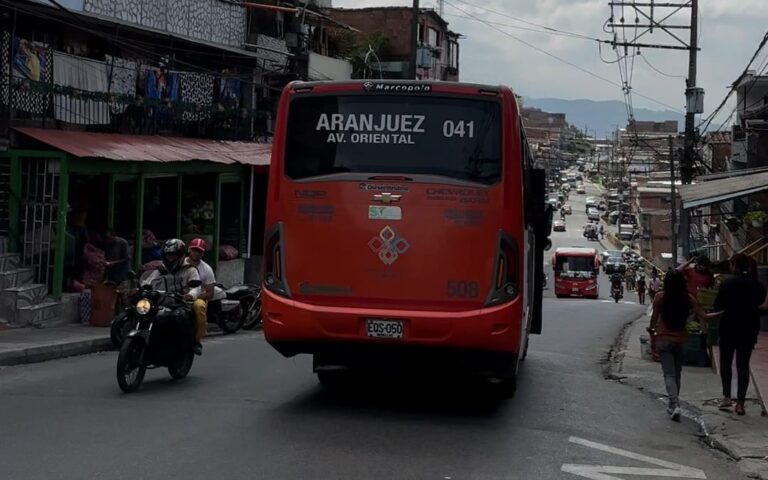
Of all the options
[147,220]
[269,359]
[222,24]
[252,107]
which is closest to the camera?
[269,359]

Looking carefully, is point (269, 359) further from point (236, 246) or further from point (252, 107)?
point (252, 107)

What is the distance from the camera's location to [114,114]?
22953 millimetres

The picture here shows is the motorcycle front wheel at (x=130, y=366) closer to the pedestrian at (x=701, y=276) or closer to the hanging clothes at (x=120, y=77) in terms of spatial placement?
the pedestrian at (x=701, y=276)

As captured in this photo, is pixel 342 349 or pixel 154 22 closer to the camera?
pixel 342 349

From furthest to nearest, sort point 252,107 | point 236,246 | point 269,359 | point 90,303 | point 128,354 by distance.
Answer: point 252,107
point 236,246
point 90,303
point 269,359
point 128,354

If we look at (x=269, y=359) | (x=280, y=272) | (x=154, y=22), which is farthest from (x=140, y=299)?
(x=154, y=22)

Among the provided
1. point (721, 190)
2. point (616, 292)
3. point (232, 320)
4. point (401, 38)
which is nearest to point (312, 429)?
point (721, 190)

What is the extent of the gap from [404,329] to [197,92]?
59.4 feet

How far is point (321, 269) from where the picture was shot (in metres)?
Answer: 10.2

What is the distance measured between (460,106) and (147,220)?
48.2 ft

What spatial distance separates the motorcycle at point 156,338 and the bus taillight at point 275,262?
1.66 m

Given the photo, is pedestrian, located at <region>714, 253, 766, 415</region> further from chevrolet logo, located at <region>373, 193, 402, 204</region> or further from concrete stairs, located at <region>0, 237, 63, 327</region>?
concrete stairs, located at <region>0, 237, 63, 327</region>

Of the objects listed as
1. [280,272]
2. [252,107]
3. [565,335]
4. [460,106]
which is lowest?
[565,335]

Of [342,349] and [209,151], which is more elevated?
[209,151]
